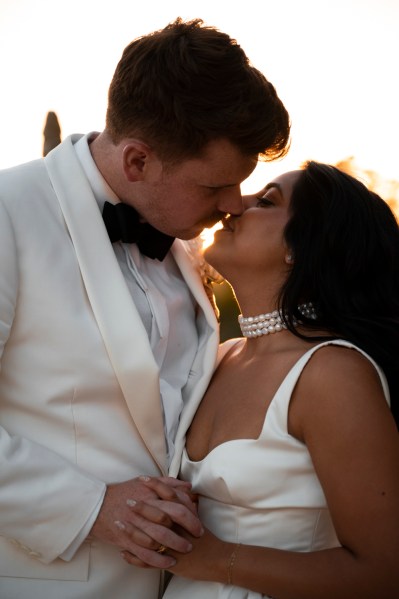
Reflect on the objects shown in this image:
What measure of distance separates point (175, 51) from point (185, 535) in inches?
77.3

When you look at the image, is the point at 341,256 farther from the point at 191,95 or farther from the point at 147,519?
the point at 147,519

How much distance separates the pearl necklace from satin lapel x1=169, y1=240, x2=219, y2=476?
15cm

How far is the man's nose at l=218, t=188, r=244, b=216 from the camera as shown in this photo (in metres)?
3.34

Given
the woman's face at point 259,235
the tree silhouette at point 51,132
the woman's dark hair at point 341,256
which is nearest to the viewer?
the woman's dark hair at point 341,256

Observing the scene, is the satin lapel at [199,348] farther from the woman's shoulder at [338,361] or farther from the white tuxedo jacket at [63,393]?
the woman's shoulder at [338,361]

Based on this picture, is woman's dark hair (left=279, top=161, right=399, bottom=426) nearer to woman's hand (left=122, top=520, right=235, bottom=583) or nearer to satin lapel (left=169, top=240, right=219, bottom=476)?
satin lapel (left=169, top=240, right=219, bottom=476)

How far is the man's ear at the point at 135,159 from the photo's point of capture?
326 cm

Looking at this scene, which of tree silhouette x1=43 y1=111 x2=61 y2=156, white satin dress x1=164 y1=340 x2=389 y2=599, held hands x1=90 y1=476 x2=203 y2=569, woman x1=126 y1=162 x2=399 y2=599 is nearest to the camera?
woman x1=126 y1=162 x2=399 y2=599

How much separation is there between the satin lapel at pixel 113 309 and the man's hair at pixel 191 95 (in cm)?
40

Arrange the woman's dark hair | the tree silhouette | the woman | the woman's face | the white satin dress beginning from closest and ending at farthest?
the woman < the white satin dress < the woman's dark hair < the woman's face < the tree silhouette

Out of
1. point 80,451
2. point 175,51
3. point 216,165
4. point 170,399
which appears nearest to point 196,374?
point 170,399

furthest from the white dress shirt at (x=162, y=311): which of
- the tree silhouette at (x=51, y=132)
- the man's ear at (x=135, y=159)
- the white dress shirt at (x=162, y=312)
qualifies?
the tree silhouette at (x=51, y=132)

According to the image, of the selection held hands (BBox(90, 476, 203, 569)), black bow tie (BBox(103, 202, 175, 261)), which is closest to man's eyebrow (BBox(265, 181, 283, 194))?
black bow tie (BBox(103, 202, 175, 261))

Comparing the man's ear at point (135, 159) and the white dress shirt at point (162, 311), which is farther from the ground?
the man's ear at point (135, 159)
